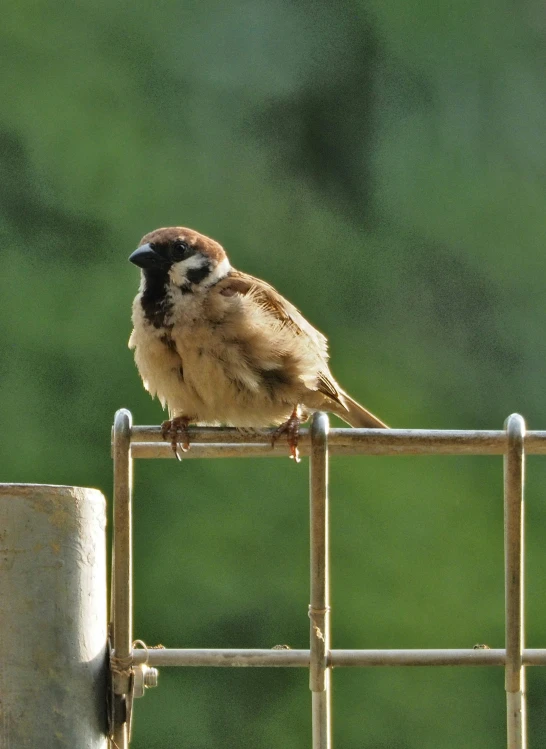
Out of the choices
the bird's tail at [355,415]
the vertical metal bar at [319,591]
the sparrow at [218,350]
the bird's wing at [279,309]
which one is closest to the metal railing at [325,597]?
the vertical metal bar at [319,591]

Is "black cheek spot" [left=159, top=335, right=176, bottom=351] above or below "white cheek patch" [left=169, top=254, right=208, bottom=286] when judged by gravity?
below

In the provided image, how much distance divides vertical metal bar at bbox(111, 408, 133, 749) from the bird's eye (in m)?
0.95

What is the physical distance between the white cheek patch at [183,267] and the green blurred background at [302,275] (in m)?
1.28

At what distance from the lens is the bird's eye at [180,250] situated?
158 centimetres

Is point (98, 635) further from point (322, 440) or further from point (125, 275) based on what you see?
point (125, 275)

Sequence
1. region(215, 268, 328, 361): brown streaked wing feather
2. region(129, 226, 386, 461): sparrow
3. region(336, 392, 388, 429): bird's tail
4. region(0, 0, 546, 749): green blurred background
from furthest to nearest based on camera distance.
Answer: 1. region(0, 0, 546, 749): green blurred background
2. region(336, 392, 388, 429): bird's tail
3. region(215, 268, 328, 361): brown streaked wing feather
4. region(129, 226, 386, 461): sparrow

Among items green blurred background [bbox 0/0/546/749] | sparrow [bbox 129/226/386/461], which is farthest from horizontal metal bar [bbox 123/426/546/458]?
green blurred background [bbox 0/0/546/749]

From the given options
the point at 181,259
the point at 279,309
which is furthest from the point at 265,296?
the point at 181,259

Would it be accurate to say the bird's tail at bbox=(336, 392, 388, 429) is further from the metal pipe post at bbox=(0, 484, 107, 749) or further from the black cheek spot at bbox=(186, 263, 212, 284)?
the metal pipe post at bbox=(0, 484, 107, 749)

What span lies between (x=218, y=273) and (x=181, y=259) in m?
0.06

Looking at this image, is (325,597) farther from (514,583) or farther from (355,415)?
(355,415)

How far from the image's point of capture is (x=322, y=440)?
642 mm

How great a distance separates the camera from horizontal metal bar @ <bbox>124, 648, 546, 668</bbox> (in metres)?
0.63

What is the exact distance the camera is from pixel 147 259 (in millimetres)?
1562
